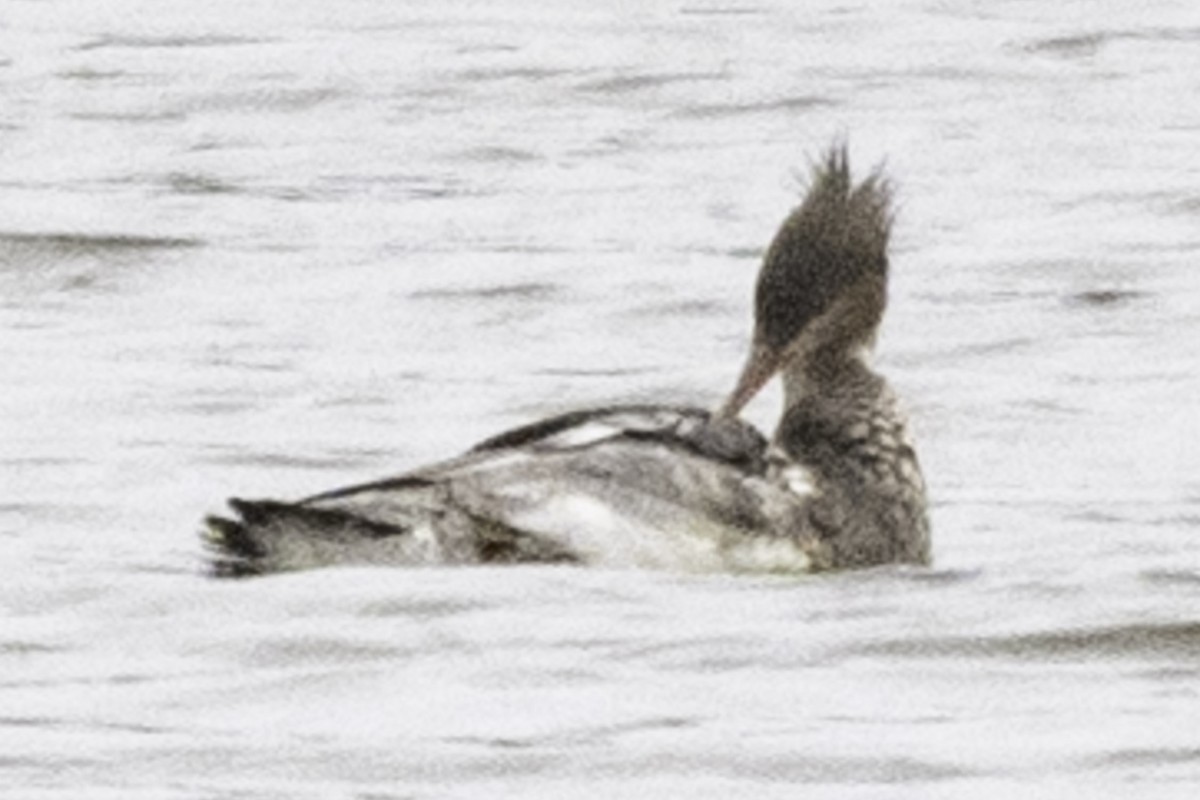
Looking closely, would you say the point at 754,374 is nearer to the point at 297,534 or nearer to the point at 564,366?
Answer: the point at 297,534

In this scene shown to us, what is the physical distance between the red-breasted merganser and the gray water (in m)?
0.10

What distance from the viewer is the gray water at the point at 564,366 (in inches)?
525

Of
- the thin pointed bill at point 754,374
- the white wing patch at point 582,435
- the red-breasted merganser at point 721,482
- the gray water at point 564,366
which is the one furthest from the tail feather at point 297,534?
the thin pointed bill at point 754,374

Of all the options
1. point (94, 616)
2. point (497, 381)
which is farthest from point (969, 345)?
point (94, 616)

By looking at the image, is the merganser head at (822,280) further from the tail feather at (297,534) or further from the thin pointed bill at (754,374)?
the tail feather at (297,534)

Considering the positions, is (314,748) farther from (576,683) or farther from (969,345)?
(969,345)

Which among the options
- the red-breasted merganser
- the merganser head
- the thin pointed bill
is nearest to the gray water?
the red-breasted merganser

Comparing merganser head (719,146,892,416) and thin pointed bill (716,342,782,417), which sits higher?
merganser head (719,146,892,416)

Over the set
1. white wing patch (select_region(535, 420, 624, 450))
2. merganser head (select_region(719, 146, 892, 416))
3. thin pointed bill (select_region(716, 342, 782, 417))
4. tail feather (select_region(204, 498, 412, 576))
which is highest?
merganser head (select_region(719, 146, 892, 416))

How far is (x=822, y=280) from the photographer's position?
49.8ft

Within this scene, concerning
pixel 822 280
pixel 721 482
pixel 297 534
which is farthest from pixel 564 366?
pixel 297 534

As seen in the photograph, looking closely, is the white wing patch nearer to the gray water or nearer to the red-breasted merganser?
the red-breasted merganser

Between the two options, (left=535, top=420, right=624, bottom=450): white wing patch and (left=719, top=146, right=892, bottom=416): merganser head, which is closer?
(left=535, top=420, right=624, bottom=450): white wing patch

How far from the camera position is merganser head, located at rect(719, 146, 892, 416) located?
15102mm
